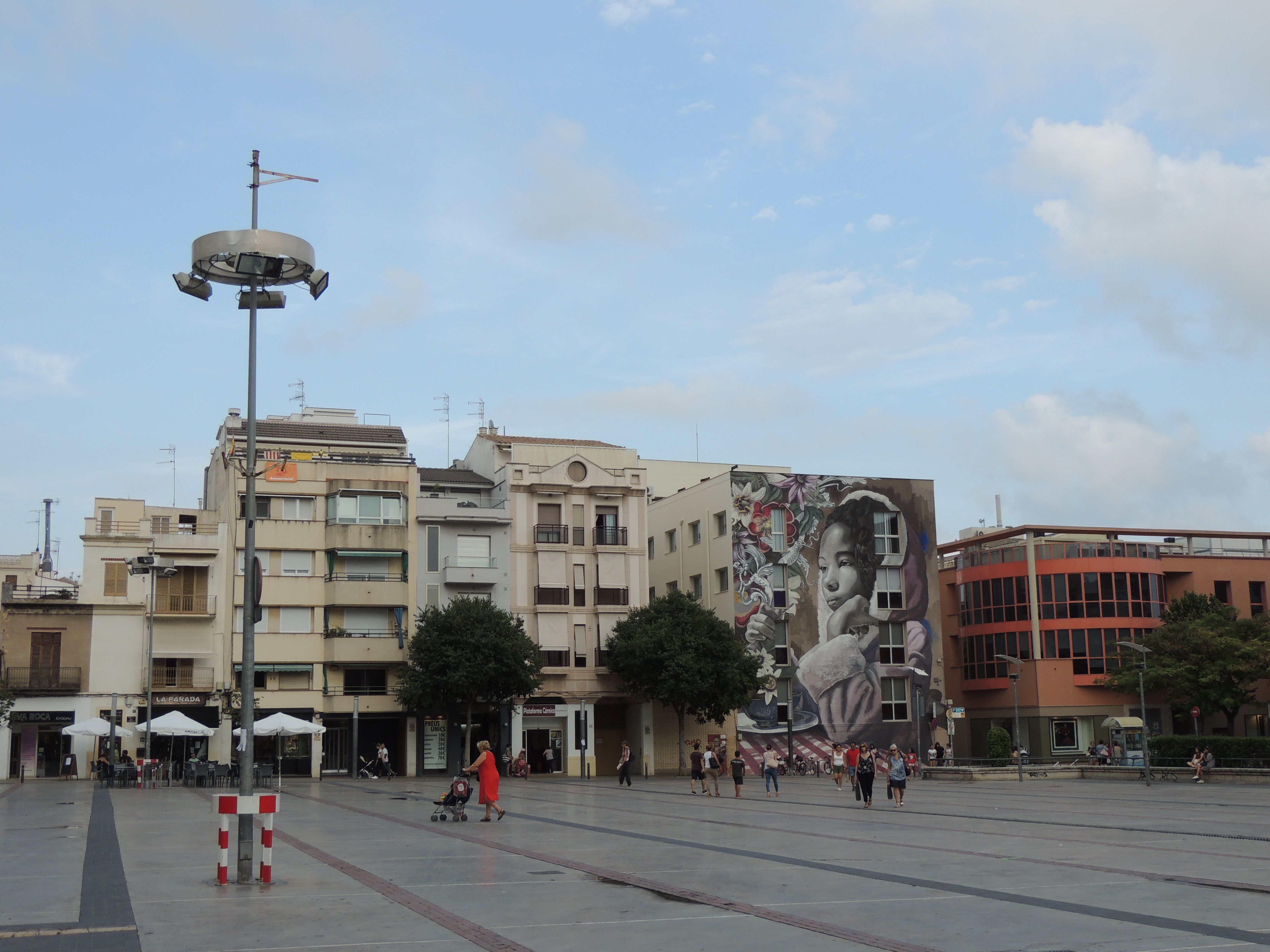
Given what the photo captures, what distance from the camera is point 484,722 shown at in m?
63.8

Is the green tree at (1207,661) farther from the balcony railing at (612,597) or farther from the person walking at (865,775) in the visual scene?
the person walking at (865,775)

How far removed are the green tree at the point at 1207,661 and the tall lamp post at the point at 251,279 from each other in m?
55.4

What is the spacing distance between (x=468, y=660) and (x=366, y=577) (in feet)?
27.4

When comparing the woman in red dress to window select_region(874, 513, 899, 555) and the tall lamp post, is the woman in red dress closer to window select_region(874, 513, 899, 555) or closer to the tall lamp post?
the tall lamp post

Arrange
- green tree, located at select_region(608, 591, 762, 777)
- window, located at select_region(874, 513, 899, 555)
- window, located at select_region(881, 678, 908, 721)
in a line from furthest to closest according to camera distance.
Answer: window, located at select_region(874, 513, 899, 555), window, located at select_region(881, 678, 908, 721), green tree, located at select_region(608, 591, 762, 777)

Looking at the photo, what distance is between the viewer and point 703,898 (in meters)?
14.8

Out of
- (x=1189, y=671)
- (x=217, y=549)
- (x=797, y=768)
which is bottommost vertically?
(x=797, y=768)

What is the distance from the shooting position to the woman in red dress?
2764 centimetres

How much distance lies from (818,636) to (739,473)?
9159mm

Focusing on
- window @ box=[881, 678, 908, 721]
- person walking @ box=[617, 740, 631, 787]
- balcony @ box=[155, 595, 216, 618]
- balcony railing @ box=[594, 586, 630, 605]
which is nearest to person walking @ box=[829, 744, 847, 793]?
person walking @ box=[617, 740, 631, 787]

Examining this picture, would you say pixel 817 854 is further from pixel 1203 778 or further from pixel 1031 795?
pixel 1203 778

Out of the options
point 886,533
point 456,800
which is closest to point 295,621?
point 886,533

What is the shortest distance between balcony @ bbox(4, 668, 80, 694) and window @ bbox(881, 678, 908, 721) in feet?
127

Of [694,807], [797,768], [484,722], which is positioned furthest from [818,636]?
[694,807]
